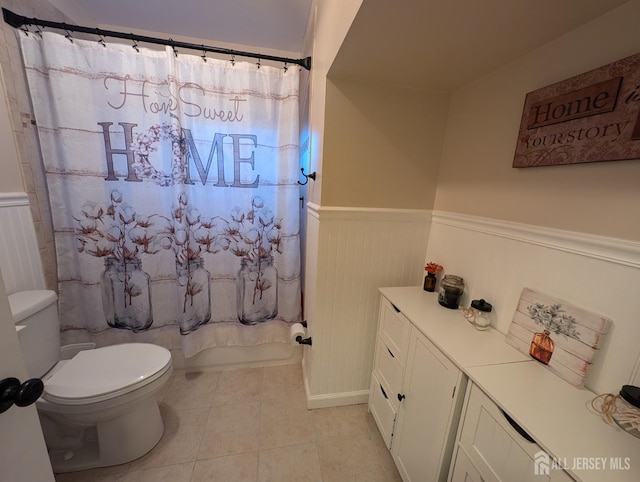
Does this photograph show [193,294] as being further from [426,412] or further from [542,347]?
[542,347]

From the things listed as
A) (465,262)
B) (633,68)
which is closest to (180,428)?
(465,262)

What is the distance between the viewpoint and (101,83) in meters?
1.36

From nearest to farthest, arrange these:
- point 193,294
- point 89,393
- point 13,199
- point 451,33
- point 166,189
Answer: point 451,33 < point 89,393 < point 13,199 < point 166,189 < point 193,294

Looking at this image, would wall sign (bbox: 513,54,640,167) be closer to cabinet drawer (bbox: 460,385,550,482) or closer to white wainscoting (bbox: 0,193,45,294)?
cabinet drawer (bbox: 460,385,550,482)

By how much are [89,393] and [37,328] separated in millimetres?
426

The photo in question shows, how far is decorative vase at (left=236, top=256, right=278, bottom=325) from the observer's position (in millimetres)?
1683

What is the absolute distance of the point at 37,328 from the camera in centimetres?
113

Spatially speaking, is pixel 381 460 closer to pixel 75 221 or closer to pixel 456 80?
pixel 456 80

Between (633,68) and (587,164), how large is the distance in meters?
0.24

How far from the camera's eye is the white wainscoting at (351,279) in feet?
4.32

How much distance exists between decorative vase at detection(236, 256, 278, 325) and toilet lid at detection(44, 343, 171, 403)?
0.53m

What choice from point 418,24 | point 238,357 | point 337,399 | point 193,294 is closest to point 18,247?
point 193,294

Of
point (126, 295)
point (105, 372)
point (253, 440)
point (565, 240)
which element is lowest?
point (253, 440)

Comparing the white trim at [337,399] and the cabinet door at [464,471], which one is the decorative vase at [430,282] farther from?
the white trim at [337,399]
